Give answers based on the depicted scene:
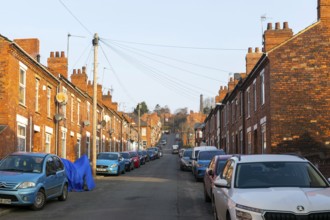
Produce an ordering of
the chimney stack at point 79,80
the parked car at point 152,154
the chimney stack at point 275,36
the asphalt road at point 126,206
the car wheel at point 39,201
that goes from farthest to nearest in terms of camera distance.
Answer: the parked car at point 152,154, the chimney stack at point 79,80, the chimney stack at point 275,36, the car wheel at point 39,201, the asphalt road at point 126,206

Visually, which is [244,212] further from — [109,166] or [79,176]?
[109,166]

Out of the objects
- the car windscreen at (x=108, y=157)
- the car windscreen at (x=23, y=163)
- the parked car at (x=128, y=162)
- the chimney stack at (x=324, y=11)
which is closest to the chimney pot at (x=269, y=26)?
the chimney stack at (x=324, y=11)

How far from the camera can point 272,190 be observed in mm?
7332

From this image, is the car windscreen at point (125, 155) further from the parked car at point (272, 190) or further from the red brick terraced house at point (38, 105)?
the parked car at point (272, 190)

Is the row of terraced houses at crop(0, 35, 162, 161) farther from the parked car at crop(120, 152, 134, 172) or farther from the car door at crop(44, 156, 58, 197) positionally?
the car door at crop(44, 156, 58, 197)

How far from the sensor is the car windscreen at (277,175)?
7.88m

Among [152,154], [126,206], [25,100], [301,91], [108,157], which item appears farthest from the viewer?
[152,154]

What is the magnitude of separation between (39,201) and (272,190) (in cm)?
752

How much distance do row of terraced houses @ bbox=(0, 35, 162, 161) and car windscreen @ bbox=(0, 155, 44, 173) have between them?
18.8 feet

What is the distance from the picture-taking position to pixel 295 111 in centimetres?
2070

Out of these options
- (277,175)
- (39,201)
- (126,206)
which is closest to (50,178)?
(39,201)

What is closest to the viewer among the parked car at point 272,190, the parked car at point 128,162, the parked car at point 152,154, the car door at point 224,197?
the parked car at point 272,190

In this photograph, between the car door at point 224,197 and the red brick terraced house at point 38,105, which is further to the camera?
the red brick terraced house at point 38,105

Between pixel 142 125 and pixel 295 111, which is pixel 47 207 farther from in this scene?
pixel 142 125
